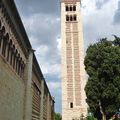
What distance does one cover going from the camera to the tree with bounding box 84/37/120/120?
841 inches

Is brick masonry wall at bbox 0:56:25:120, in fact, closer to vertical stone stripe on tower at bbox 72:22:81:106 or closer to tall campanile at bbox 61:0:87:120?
tall campanile at bbox 61:0:87:120

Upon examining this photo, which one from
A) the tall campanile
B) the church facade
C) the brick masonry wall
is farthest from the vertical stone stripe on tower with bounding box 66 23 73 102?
the brick masonry wall

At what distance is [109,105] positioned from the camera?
2148 centimetres

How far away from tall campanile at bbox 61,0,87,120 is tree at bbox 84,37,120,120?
27013 mm

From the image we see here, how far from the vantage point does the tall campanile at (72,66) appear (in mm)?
49781

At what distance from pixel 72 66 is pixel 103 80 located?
30599 millimetres

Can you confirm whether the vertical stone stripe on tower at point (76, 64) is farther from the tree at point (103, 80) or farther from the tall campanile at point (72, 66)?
the tree at point (103, 80)

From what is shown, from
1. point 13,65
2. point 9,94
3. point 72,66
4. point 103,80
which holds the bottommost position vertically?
point 9,94

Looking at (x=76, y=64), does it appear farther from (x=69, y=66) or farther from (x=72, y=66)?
(x=69, y=66)

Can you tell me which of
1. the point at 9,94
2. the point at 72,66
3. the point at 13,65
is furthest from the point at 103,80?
the point at 72,66

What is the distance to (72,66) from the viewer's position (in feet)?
173

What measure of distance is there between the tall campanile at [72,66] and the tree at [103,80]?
27013 mm

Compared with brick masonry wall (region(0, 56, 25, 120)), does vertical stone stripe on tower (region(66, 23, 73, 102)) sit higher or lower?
higher

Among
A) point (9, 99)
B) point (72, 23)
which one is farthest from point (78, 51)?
point (9, 99)
